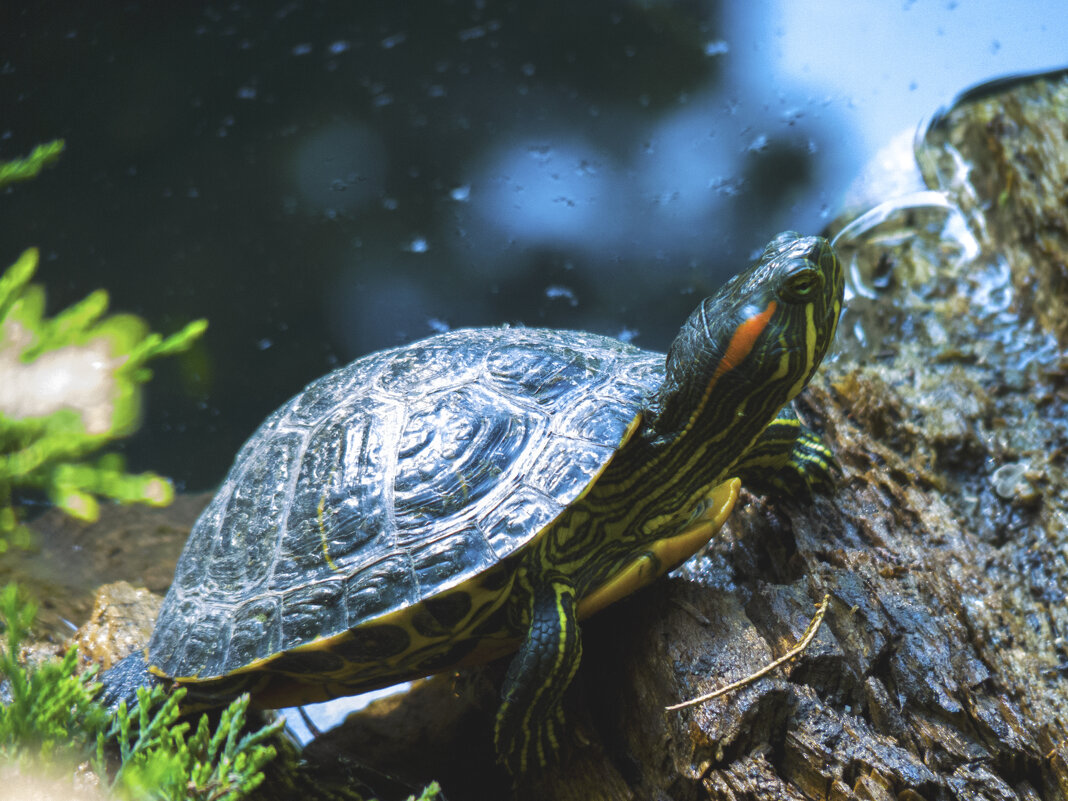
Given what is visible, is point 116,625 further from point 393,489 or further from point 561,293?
point 561,293

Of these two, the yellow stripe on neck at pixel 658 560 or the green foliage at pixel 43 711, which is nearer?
the green foliage at pixel 43 711

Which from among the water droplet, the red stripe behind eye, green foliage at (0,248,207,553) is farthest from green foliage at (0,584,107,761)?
the water droplet

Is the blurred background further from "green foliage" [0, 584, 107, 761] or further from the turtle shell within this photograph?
"green foliage" [0, 584, 107, 761]

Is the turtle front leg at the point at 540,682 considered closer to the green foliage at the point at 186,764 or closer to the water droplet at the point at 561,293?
the green foliage at the point at 186,764

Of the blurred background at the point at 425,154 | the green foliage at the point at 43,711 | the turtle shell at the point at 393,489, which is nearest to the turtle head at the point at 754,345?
the turtle shell at the point at 393,489

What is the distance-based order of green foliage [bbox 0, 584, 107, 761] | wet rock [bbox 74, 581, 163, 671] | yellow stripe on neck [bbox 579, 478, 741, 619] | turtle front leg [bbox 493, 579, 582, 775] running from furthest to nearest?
wet rock [bbox 74, 581, 163, 671]
yellow stripe on neck [bbox 579, 478, 741, 619]
turtle front leg [bbox 493, 579, 582, 775]
green foliage [bbox 0, 584, 107, 761]

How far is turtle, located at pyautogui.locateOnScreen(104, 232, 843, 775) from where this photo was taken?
7.02 ft

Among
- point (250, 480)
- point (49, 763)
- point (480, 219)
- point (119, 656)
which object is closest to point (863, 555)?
point (250, 480)

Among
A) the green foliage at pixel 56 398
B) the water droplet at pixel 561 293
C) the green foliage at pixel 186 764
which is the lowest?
the water droplet at pixel 561 293

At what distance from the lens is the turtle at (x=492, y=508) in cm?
214

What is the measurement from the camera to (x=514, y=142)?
17.9ft

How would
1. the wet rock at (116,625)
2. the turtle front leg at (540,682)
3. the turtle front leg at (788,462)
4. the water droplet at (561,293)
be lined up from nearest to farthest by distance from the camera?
the turtle front leg at (540,682), the turtle front leg at (788,462), the wet rock at (116,625), the water droplet at (561,293)

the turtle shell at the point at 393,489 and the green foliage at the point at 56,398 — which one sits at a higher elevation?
the green foliage at the point at 56,398

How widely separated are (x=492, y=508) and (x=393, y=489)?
1.05 ft
